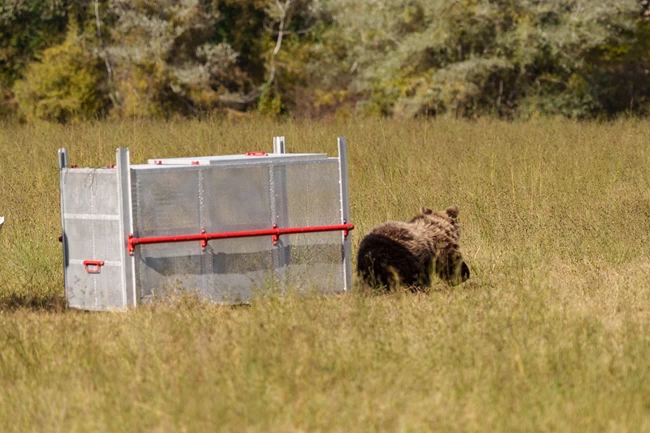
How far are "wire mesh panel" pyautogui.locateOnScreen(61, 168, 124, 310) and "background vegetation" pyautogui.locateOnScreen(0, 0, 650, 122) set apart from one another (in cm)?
1868

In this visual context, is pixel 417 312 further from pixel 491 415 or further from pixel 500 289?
pixel 491 415

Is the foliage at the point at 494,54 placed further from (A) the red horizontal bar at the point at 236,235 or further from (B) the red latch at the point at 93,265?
(B) the red latch at the point at 93,265

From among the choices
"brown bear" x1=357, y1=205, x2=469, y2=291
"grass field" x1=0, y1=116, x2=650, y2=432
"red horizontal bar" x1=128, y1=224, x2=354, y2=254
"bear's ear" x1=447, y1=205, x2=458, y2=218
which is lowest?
"grass field" x1=0, y1=116, x2=650, y2=432

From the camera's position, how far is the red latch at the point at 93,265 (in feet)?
27.0

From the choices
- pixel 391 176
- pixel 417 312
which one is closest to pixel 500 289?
pixel 417 312

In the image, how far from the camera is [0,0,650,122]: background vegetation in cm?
2862

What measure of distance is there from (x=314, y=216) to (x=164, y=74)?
23.9 meters

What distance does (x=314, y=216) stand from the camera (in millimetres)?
8641

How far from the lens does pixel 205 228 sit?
816 centimetres

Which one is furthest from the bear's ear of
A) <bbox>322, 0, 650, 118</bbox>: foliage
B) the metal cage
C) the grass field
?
<bbox>322, 0, 650, 118</bbox>: foliage

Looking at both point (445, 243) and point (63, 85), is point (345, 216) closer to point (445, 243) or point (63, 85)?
point (445, 243)

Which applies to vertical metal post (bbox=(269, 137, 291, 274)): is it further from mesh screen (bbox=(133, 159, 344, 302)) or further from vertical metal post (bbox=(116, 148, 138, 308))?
vertical metal post (bbox=(116, 148, 138, 308))

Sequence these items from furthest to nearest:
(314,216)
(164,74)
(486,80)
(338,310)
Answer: (164,74) < (486,80) < (314,216) < (338,310)

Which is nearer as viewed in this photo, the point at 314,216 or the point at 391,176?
the point at 314,216
